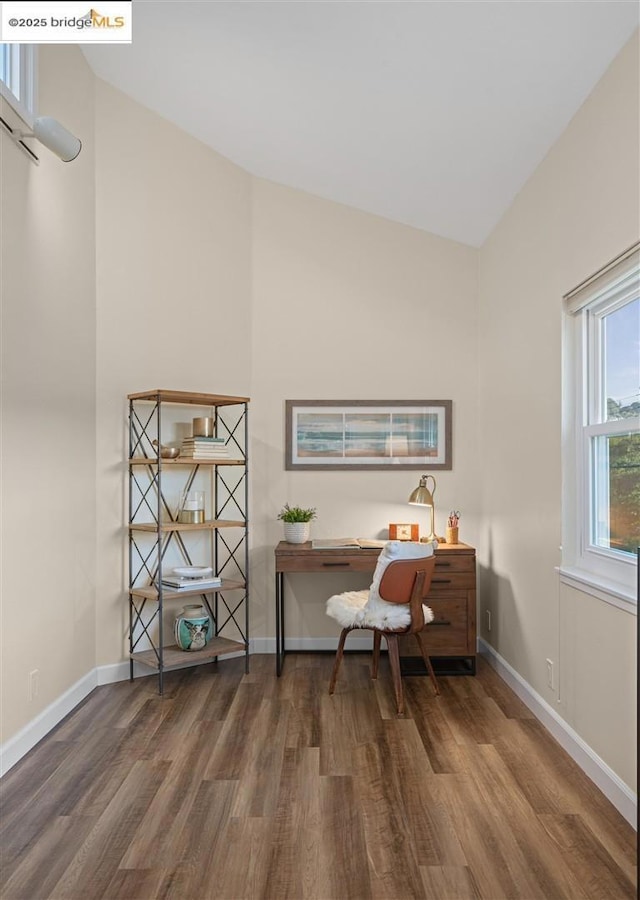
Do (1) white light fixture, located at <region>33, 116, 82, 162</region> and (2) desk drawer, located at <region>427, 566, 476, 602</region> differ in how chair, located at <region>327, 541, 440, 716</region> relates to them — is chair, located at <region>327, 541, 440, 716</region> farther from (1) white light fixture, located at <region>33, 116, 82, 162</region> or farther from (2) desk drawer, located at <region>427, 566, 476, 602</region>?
(1) white light fixture, located at <region>33, 116, 82, 162</region>

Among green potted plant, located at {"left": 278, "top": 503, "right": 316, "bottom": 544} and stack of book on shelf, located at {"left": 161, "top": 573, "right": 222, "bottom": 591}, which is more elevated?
green potted plant, located at {"left": 278, "top": 503, "right": 316, "bottom": 544}

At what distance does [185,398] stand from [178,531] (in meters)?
0.84

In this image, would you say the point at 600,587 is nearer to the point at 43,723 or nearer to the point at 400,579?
the point at 400,579

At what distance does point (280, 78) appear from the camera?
10.6 feet

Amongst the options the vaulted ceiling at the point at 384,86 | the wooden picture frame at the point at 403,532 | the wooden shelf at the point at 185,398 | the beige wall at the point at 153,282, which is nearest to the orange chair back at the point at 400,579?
the wooden picture frame at the point at 403,532

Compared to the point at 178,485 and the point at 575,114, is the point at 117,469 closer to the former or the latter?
the point at 178,485

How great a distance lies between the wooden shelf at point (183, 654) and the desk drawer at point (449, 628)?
1074 mm

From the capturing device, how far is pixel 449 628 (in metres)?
3.89

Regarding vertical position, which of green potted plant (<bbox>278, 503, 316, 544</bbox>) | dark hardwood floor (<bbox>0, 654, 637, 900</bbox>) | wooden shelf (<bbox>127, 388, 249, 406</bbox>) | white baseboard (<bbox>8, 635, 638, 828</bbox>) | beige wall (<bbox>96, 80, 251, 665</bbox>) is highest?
beige wall (<bbox>96, 80, 251, 665</bbox>)

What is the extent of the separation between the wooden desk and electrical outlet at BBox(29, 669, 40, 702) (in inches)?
53.4

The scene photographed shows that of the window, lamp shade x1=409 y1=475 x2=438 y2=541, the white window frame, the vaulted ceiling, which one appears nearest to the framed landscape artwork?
lamp shade x1=409 y1=475 x2=438 y2=541

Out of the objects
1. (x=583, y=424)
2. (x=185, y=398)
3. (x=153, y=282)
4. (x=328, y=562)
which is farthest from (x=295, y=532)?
(x=583, y=424)

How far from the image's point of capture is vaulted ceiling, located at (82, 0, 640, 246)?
8.23ft

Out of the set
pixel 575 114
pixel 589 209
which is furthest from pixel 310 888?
pixel 575 114
